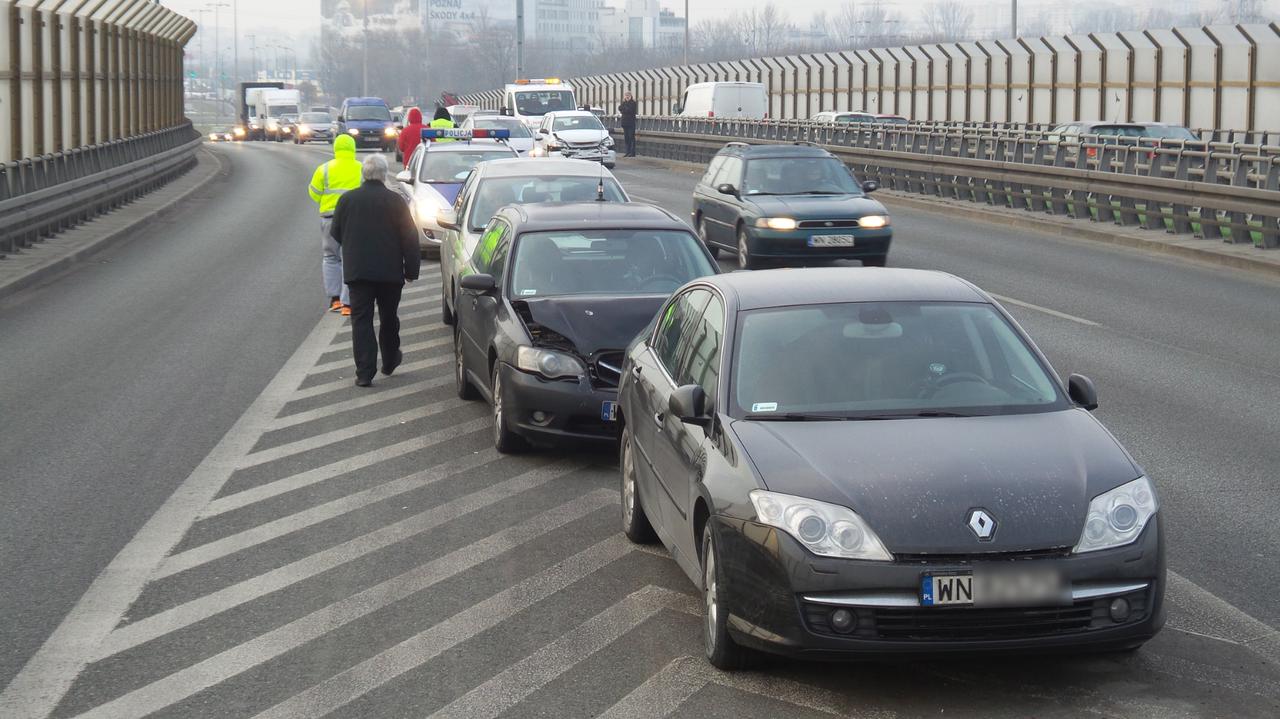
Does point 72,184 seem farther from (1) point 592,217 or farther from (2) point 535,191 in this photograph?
(1) point 592,217

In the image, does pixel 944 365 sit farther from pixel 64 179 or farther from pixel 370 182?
pixel 64 179

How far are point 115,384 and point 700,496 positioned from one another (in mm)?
7477

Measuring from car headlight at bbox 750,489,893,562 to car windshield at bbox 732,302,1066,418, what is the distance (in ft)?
2.44

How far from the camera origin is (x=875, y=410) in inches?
242

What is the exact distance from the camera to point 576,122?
1831 inches

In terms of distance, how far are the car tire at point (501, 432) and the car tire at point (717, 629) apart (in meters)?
3.93

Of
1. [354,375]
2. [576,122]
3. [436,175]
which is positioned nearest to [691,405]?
[354,375]

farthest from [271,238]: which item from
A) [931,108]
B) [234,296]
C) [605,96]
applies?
[605,96]

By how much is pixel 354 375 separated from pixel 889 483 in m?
7.96

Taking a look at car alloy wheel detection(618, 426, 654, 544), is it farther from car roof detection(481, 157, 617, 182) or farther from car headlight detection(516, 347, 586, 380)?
car roof detection(481, 157, 617, 182)

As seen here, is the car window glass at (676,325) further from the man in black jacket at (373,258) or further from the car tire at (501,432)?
the man in black jacket at (373,258)

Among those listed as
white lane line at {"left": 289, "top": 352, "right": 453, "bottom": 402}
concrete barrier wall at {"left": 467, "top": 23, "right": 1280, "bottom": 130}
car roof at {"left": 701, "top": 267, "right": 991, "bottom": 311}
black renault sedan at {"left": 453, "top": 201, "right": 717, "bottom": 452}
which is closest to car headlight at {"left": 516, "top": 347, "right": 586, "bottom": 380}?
black renault sedan at {"left": 453, "top": 201, "right": 717, "bottom": 452}

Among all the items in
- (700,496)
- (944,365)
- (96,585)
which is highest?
(944,365)

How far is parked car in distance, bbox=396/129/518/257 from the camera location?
2094cm
